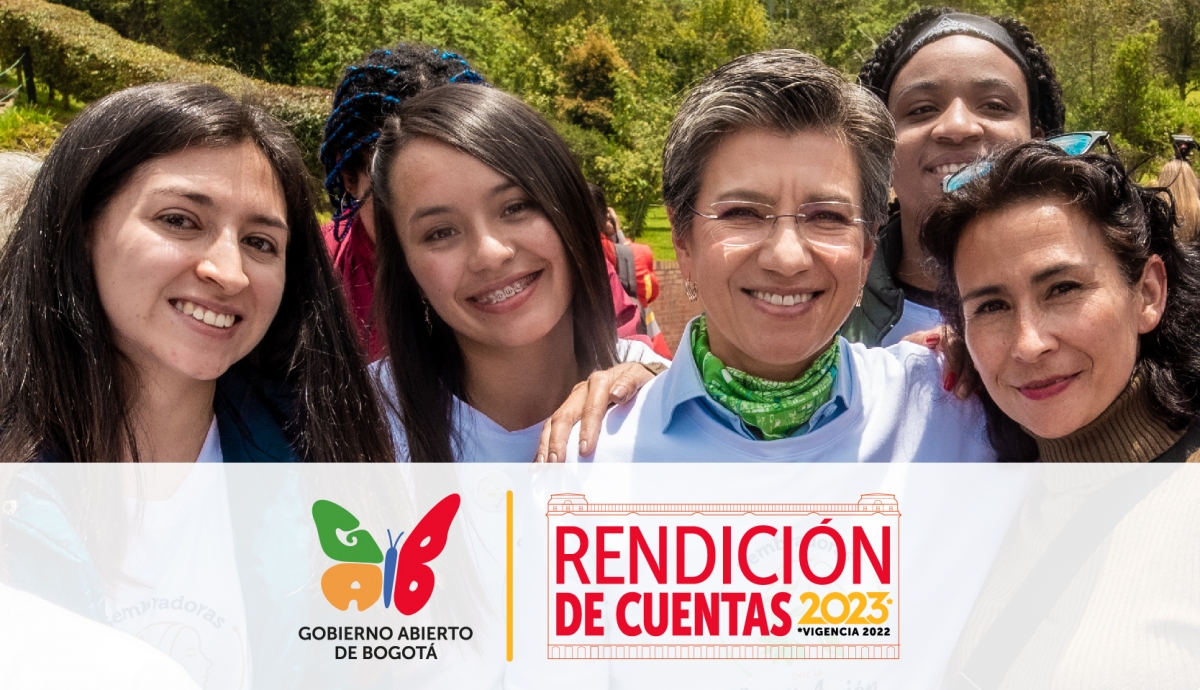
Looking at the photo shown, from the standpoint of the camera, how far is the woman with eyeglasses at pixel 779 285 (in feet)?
6.15

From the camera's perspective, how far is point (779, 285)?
1884 mm

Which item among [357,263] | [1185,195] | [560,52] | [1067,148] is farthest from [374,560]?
[560,52]

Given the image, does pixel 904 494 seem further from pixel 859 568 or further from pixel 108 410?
pixel 108 410

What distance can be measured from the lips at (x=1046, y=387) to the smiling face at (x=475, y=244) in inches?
43.9

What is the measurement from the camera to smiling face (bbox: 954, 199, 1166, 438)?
69.4 inches

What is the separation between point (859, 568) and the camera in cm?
200

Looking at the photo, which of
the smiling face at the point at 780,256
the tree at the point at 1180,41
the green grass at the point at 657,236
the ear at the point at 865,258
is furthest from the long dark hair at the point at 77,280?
the tree at the point at 1180,41

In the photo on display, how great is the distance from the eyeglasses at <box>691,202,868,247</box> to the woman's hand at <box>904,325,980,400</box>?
0.42 metres

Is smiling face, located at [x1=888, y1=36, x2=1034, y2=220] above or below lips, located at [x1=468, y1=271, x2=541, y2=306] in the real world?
above

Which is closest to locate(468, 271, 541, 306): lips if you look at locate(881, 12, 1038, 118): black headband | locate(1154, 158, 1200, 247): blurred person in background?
locate(881, 12, 1038, 118): black headband

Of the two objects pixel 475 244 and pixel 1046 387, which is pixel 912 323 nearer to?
pixel 1046 387

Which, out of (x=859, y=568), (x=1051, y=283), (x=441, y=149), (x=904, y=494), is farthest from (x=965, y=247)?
(x=441, y=149)

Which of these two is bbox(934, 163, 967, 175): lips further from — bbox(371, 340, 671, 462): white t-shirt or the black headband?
bbox(371, 340, 671, 462): white t-shirt

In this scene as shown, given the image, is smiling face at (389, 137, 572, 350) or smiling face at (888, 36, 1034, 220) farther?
smiling face at (888, 36, 1034, 220)
